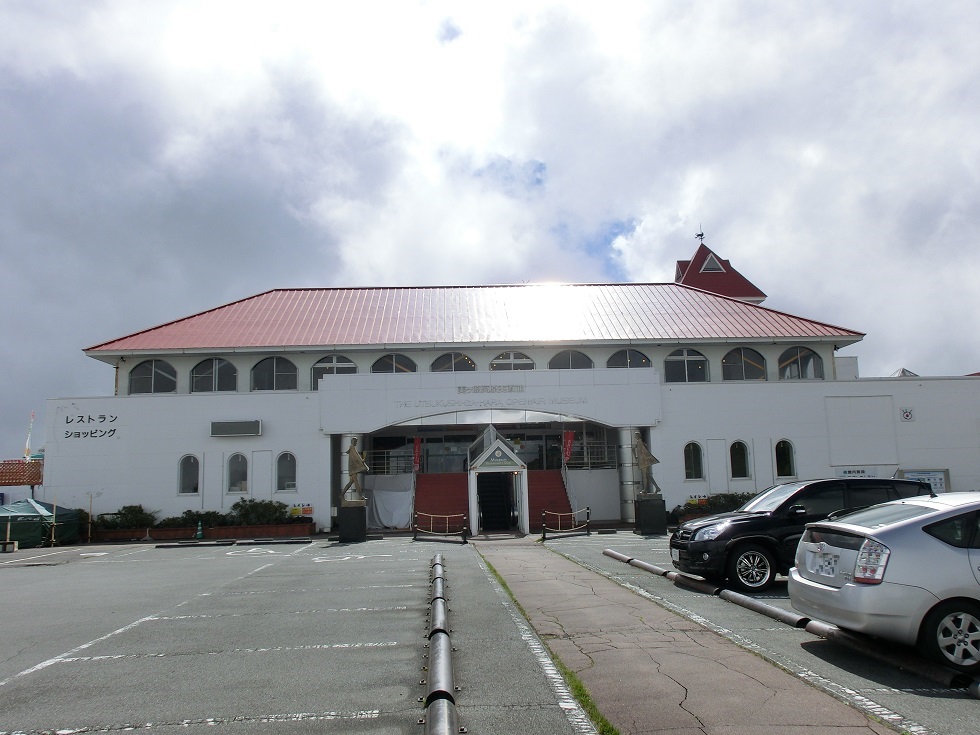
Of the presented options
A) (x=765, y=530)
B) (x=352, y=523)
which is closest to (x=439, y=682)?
(x=765, y=530)

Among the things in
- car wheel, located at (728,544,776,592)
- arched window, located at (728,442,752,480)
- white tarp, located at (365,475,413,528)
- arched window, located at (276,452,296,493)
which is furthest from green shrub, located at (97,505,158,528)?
car wheel, located at (728,544,776,592)

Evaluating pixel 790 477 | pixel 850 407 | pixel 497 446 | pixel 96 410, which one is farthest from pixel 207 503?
pixel 850 407

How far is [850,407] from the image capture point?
30250 mm

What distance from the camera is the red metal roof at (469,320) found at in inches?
1248

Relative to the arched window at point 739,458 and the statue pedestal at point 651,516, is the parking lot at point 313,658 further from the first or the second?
the arched window at point 739,458

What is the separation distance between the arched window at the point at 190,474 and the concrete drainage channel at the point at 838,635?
71.8 ft

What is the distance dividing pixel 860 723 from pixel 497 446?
2158 cm

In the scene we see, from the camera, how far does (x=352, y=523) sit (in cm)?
2422

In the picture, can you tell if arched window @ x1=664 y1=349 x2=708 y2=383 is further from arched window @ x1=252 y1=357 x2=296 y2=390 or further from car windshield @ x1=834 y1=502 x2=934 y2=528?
car windshield @ x1=834 y1=502 x2=934 y2=528

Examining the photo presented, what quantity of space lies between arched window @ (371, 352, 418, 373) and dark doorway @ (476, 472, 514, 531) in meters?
5.14

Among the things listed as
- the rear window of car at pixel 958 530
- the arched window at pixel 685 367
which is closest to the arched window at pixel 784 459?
the arched window at pixel 685 367

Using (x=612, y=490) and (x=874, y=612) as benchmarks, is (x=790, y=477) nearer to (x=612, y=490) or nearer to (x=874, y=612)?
(x=612, y=490)

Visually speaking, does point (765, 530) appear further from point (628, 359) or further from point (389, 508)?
point (628, 359)

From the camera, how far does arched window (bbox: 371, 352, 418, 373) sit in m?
32.0
